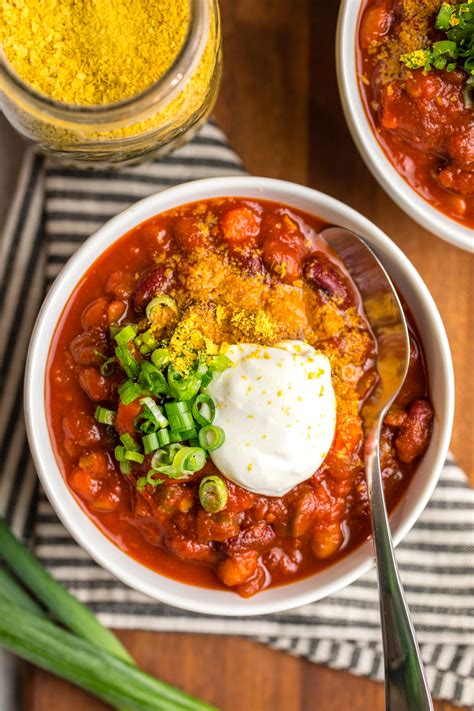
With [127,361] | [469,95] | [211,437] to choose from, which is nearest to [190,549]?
[211,437]

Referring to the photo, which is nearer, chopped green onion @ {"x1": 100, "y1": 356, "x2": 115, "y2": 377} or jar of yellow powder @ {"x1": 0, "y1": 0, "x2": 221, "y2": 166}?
jar of yellow powder @ {"x1": 0, "y1": 0, "x2": 221, "y2": 166}

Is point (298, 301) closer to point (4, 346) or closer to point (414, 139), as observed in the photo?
point (414, 139)

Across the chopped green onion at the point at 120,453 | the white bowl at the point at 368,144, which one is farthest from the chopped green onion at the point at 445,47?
the chopped green onion at the point at 120,453

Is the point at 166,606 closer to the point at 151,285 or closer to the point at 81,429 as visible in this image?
the point at 81,429

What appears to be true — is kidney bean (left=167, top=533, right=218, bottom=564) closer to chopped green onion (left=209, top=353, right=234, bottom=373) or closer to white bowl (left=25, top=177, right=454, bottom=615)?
white bowl (left=25, top=177, right=454, bottom=615)

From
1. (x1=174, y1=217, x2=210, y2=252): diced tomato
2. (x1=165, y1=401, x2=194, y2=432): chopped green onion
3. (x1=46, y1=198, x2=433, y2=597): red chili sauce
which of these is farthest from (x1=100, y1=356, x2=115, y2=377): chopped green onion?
(x1=174, y1=217, x2=210, y2=252): diced tomato

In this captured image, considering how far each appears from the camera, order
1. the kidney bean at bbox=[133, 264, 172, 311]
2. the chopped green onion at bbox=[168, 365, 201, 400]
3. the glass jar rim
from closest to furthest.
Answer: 1. the glass jar rim
2. the chopped green onion at bbox=[168, 365, 201, 400]
3. the kidney bean at bbox=[133, 264, 172, 311]

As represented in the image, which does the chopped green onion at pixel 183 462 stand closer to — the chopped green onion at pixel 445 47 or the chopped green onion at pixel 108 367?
the chopped green onion at pixel 108 367
